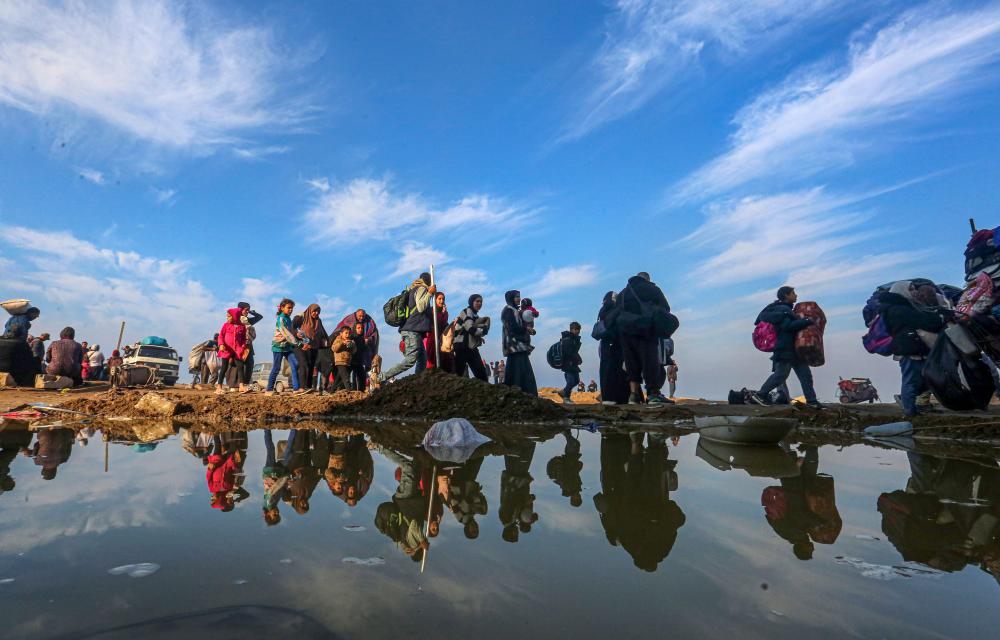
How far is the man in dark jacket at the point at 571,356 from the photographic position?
1198 cm

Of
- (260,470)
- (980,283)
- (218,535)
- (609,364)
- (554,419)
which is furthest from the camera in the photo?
(609,364)

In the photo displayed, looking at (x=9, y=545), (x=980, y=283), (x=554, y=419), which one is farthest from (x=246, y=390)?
(x=980, y=283)

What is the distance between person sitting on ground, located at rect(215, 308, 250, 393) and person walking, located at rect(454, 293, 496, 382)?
14.7 feet

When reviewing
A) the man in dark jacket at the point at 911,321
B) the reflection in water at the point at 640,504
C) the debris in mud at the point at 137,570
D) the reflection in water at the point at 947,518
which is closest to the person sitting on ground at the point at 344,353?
the reflection in water at the point at 640,504

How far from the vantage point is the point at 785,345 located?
8750 millimetres

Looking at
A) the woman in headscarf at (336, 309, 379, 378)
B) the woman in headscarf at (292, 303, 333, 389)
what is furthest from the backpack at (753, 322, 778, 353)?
the woman in headscarf at (292, 303, 333, 389)

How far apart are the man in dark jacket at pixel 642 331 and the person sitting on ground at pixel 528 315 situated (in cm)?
160

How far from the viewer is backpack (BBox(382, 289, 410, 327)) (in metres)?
9.42

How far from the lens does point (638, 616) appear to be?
1353mm

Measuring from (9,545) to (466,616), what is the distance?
5.86ft

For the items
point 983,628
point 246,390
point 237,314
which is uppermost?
point 237,314

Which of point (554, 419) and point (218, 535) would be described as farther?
point (554, 419)

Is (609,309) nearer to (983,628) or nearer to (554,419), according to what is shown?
(554,419)

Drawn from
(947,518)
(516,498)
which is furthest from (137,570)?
(947,518)
